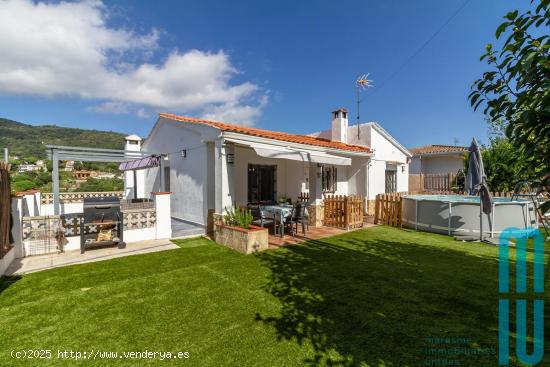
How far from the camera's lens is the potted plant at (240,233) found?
35.5 feet

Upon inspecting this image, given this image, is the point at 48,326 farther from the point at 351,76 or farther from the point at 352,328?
the point at 351,76

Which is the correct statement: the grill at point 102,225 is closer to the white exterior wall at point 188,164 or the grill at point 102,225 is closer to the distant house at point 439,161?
the white exterior wall at point 188,164

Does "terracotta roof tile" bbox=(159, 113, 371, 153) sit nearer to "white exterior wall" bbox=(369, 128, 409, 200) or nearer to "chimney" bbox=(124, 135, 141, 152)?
"white exterior wall" bbox=(369, 128, 409, 200)

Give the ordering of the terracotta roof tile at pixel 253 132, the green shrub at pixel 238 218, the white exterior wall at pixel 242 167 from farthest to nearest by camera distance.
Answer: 1. the white exterior wall at pixel 242 167
2. the terracotta roof tile at pixel 253 132
3. the green shrub at pixel 238 218

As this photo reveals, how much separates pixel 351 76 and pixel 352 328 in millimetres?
22960

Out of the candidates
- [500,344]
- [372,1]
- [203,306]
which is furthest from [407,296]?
[372,1]

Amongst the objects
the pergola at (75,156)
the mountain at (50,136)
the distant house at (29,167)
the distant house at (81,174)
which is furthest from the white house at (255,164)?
the mountain at (50,136)

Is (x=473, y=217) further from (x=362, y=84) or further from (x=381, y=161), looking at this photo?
(x=362, y=84)

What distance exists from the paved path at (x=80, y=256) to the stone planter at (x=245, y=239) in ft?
8.15

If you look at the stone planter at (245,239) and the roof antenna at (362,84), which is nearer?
the stone planter at (245,239)

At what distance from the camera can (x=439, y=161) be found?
35.8 metres

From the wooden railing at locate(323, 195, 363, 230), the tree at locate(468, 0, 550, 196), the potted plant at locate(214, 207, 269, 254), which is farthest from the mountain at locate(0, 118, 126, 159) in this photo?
the tree at locate(468, 0, 550, 196)

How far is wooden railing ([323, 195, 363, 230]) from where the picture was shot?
615 inches

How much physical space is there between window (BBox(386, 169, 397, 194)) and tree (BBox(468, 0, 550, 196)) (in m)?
22.0
